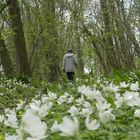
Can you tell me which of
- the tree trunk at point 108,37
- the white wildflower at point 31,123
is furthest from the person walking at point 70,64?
the white wildflower at point 31,123

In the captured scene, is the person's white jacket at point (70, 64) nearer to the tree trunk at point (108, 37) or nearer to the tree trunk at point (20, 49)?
the tree trunk at point (20, 49)

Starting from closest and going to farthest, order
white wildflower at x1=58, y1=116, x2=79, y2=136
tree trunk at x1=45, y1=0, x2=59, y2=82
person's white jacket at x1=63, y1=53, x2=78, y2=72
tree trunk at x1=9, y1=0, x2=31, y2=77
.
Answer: white wildflower at x1=58, y1=116, x2=79, y2=136 → person's white jacket at x1=63, y1=53, x2=78, y2=72 → tree trunk at x1=9, y1=0, x2=31, y2=77 → tree trunk at x1=45, y1=0, x2=59, y2=82

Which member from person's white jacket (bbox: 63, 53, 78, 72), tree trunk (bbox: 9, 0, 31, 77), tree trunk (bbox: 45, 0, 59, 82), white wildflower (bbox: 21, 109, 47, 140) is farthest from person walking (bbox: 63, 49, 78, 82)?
white wildflower (bbox: 21, 109, 47, 140)

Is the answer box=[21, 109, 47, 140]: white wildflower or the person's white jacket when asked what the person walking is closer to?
the person's white jacket

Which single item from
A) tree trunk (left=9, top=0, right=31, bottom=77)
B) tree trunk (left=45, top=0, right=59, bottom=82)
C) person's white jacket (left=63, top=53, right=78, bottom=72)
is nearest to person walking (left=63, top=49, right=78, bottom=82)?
person's white jacket (left=63, top=53, right=78, bottom=72)

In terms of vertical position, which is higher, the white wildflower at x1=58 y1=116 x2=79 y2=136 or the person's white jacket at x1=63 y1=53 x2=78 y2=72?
the white wildflower at x1=58 y1=116 x2=79 y2=136

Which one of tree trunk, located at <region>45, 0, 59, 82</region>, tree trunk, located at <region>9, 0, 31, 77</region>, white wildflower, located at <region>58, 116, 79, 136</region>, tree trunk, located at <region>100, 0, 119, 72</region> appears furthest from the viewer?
tree trunk, located at <region>100, 0, 119, 72</region>

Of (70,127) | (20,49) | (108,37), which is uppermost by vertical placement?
(108,37)

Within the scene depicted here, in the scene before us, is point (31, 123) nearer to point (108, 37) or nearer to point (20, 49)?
point (20, 49)

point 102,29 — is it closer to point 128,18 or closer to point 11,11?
point 128,18

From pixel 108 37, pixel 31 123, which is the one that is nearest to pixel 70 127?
pixel 31 123

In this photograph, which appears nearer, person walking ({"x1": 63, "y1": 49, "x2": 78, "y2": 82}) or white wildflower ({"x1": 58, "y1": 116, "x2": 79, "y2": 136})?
white wildflower ({"x1": 58, "y1": 116, "x2": 79, "y2": 136})

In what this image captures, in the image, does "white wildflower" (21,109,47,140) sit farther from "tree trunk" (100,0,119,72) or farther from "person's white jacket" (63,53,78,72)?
"tree trunk" (100,0,119,72)

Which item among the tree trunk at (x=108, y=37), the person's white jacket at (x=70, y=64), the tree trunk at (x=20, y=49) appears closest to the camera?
the person's white jacket at (x=70, y=64)
